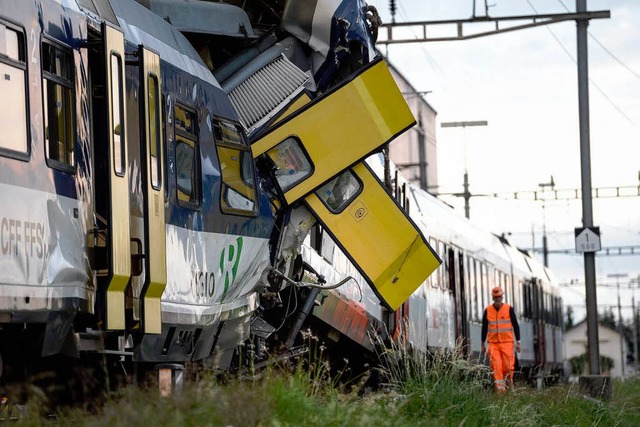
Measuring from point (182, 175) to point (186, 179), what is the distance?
94mm

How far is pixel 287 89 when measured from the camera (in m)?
12.6

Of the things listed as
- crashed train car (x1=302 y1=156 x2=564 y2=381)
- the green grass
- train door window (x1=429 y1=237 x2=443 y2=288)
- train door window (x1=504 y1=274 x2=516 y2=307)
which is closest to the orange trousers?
crashed train car (x1=302 y1=156 x2=564 y2=381)

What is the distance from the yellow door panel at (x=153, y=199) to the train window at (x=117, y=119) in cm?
36

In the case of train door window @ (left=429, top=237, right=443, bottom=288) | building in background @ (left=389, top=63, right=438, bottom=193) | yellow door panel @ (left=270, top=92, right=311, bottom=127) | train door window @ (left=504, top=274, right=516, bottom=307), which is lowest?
train door window @ (left=504, top=274, right=516, bottom=307)

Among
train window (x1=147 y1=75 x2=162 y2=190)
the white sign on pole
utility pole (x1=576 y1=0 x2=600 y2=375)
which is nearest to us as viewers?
train window (x1=147 y1=75 x2=162 y2=190)

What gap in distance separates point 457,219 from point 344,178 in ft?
44.0

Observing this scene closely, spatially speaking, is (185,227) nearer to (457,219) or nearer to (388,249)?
Result: (388,249)

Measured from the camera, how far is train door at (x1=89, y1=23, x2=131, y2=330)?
30.2 ft

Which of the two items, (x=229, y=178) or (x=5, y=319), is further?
(x=229, y=178)

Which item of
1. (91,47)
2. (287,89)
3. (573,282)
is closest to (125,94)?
(91,47)

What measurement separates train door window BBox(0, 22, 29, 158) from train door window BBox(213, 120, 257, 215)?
3.31 meters

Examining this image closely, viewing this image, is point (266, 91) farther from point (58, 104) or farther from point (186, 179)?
point (58, 104)

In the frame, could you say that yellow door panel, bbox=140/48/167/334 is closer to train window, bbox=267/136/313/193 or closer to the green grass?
the green grass

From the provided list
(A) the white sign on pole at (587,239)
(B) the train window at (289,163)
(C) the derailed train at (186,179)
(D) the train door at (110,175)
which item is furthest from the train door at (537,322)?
(D) the train door at (110,175)
